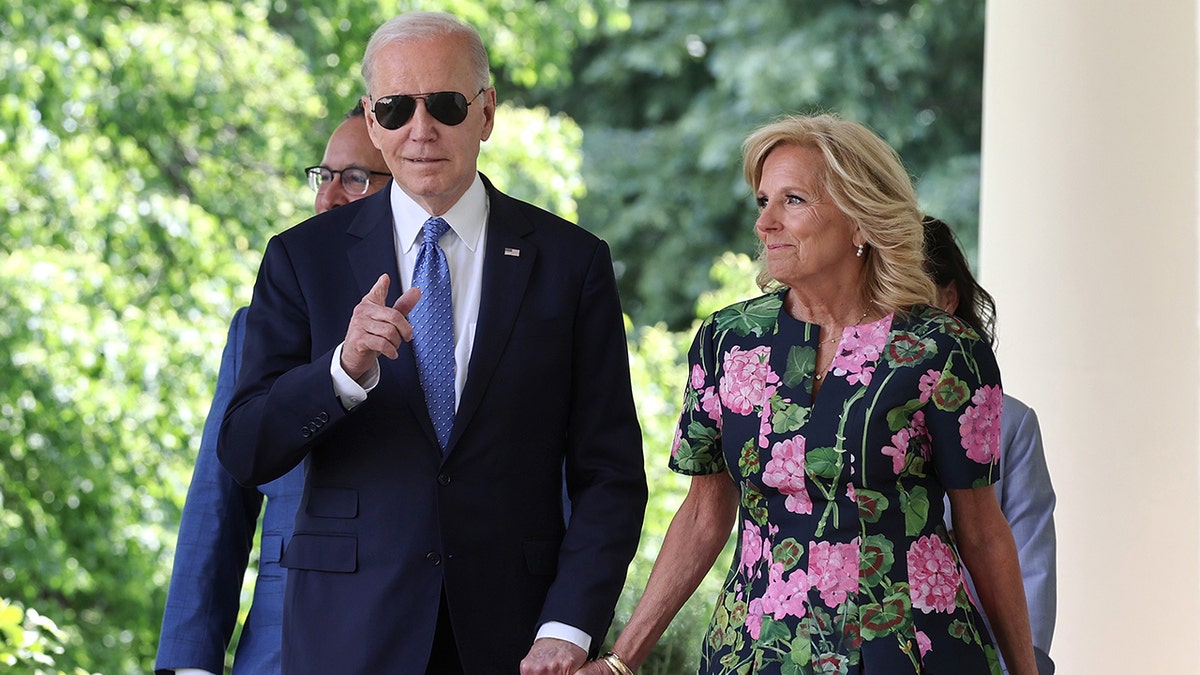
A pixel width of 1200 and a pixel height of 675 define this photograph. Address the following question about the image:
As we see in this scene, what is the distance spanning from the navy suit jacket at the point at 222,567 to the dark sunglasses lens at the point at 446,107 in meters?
0.75

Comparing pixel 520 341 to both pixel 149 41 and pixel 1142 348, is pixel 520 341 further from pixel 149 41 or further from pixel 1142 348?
pixel 149 41

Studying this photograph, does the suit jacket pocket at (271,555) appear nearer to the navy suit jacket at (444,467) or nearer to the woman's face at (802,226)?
the navy suit jacket at (444,467)

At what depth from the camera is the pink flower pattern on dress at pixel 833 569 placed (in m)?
2.58

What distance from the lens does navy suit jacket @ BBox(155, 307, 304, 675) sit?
299 centimetres

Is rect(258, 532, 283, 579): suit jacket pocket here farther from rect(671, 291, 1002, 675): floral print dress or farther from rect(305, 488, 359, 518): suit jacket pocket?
→ rect(671, 291, 1002, 675): floral print dress

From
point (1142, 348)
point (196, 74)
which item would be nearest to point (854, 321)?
point (1142, 348)

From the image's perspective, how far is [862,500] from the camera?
8.54 feet

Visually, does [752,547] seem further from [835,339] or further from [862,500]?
[835,339]

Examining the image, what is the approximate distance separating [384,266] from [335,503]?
1.28ft

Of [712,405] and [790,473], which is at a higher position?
[712,405]

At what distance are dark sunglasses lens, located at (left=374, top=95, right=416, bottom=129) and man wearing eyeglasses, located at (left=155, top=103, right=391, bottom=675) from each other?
733mm

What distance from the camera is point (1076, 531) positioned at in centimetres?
441

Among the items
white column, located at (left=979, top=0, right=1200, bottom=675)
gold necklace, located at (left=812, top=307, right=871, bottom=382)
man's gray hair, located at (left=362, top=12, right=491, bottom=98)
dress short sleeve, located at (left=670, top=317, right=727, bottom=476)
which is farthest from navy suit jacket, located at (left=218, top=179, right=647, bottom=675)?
white column, located at (left=979, top=0, right=1200, bottom=675)

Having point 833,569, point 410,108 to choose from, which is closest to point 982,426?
point 833,569
